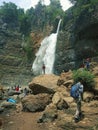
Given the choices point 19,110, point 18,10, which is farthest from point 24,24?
point 19,110

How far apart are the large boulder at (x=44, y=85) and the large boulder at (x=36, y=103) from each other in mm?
2075

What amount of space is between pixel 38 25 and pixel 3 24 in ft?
30.9

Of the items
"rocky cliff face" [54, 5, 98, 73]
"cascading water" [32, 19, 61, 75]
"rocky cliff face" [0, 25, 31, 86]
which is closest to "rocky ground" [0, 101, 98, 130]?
"rocky cliff face" [54, 5, 98, 73]

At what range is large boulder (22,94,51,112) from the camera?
18.9 metres

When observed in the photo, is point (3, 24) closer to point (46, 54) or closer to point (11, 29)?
point (11, 29)

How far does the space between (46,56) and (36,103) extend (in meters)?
31.0

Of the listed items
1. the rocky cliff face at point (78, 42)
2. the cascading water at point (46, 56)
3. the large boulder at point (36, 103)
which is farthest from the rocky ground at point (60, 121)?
the cascading water at point (46, 56)

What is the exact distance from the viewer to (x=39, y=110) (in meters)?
18.9

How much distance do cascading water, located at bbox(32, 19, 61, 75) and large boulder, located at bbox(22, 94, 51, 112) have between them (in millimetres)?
26249

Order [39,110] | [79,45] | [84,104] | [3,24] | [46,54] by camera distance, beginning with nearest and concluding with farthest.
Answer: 1. [84,104]
2. [39,110]
3. [79,45]
4. [46,54]
5. [3,24]

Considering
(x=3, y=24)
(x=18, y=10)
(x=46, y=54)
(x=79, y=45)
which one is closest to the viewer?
(x=79, y=45)

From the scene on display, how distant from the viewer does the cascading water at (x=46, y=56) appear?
156ft

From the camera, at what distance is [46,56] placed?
163 feet

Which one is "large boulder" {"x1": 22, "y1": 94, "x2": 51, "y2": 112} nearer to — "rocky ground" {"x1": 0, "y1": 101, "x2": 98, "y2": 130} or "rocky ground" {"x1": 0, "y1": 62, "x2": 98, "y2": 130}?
"rocky ground" {"x1": 0, "y1": 62, "x2": 98, "y2": 130}
